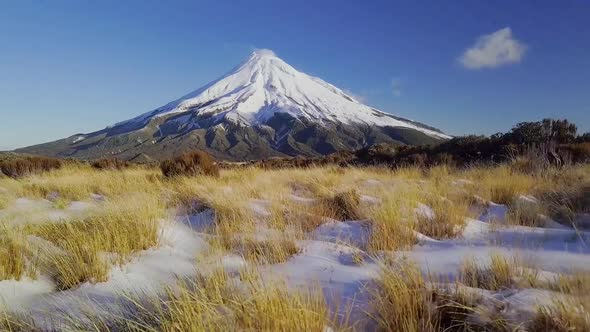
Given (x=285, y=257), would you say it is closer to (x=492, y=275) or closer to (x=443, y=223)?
(x=492, y=275)

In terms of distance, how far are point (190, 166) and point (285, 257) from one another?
613cm

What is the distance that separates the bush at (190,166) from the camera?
828cm

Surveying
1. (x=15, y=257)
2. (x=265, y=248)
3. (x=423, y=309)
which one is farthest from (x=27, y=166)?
(x=423, y=309)

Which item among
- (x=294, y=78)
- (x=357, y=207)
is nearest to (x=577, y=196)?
(x=357, y=207)

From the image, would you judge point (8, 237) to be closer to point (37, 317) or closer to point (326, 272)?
point (37, 317)

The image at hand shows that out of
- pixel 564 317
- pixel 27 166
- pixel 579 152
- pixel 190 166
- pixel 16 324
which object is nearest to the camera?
pixel 564 317

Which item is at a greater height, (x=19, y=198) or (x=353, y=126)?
(x=353, y=126)

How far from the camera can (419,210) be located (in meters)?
4.01

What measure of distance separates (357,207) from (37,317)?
307 centimetres

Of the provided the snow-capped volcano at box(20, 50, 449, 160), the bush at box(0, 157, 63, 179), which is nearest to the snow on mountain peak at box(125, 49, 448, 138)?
the snow-capped volcano at box(20, 50, 449, 160)

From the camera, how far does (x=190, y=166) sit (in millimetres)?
8477

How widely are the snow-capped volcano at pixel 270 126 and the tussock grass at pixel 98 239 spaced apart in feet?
468

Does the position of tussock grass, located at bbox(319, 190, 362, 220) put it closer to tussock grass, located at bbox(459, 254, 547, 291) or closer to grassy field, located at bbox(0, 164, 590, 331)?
grassy field, located at bbox(0, 164, 590, 331)

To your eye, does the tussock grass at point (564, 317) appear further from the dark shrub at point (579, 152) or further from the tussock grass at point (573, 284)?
the dark shrub at point (579, 152)
